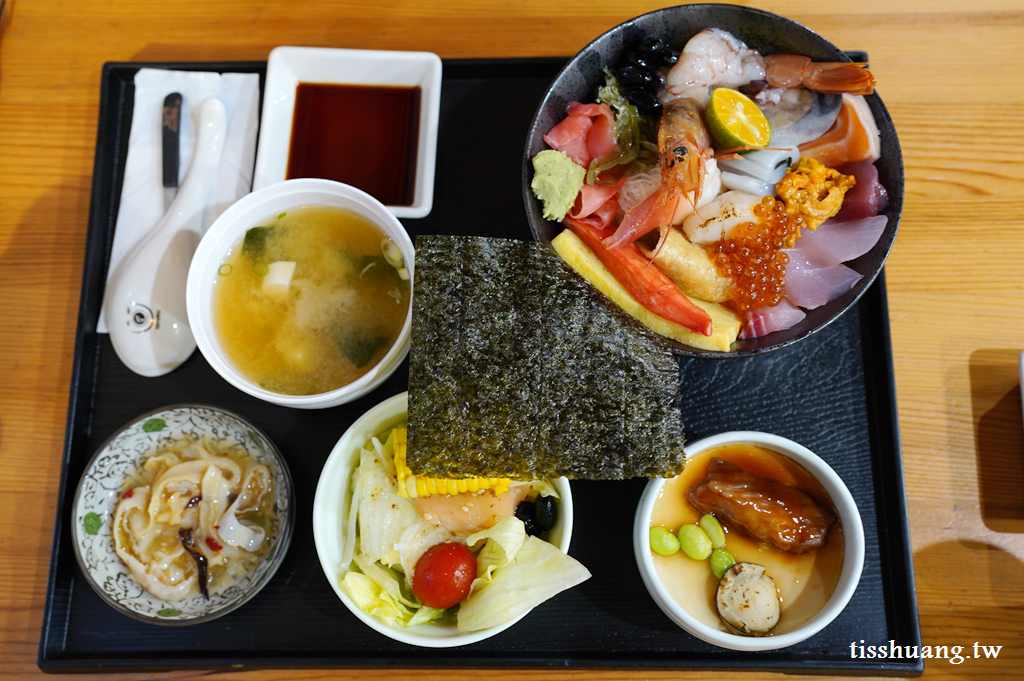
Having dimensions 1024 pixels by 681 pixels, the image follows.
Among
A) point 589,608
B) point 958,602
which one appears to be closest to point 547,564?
point 589,608

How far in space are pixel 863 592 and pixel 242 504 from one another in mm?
1335

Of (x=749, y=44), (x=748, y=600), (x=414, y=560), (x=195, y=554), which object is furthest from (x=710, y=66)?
(x=195, y=554)

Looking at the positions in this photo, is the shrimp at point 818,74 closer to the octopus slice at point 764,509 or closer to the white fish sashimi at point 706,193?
the white fish sashimi at point 706,193

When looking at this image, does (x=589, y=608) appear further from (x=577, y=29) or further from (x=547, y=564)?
(x=577, y=29)

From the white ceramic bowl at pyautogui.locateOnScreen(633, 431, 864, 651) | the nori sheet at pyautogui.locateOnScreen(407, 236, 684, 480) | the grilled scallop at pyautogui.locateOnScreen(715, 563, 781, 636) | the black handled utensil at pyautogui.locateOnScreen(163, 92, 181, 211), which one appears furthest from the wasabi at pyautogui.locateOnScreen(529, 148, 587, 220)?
the black handled utensil at pyautogui.locateOnScreen(163, 92, 181, 211)

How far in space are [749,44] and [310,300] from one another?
3.65 ft

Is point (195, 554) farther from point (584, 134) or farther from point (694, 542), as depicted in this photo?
point (584, 134)

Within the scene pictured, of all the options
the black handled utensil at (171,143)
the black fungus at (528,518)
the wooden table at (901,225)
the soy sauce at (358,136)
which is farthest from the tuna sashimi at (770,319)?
the black handled utensil at (171,143)

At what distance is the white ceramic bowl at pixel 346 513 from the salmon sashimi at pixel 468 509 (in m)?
0.11

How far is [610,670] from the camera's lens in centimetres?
129

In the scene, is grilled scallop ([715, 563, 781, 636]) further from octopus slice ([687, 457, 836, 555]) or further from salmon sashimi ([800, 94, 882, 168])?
salmon sashimi ([800, 94, 882, 168])

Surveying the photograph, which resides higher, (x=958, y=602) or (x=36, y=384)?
(x=36, y=384)

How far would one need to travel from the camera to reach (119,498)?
1.25 meters

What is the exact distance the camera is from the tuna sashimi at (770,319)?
3.94 ft
